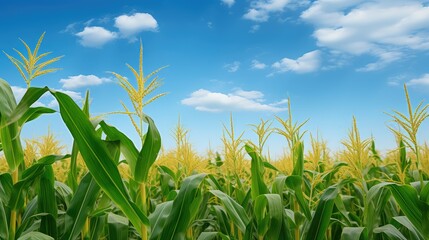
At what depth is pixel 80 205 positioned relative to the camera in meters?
3.25

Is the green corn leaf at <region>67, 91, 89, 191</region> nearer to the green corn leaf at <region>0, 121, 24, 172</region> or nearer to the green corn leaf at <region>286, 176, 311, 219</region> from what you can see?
the green corn leaf at <region>0, 121, 24, 172</region>

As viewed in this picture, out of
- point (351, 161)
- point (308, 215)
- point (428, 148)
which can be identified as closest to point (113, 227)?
point (308, 215)

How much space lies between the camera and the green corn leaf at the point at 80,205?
325 centimetres

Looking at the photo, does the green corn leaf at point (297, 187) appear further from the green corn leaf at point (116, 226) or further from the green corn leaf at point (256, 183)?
the green corn leaf at point (116, 226)

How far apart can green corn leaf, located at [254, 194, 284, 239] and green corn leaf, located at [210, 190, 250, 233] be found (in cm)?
14

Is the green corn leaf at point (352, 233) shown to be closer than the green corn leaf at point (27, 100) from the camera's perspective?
No

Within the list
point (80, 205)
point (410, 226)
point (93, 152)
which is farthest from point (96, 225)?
point (410, 226)

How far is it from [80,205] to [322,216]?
1.92m

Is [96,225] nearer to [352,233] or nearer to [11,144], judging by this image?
[11,144]

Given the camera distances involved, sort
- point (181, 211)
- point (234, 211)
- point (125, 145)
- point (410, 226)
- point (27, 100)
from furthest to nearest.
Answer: point (410, 226), point (234, 211), point (181, 211), point (125, 145), point (27, 100)

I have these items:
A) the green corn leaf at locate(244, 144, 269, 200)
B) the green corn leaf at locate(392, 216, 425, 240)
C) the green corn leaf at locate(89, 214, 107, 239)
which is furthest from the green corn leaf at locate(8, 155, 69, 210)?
the green corn leaf at locate(392, 216, 425, 240)

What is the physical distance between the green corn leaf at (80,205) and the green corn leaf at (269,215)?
130 centimetres

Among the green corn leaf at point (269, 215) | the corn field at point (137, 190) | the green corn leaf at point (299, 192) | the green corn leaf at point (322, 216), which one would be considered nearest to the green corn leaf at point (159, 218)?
the corn field at point (137, 190)

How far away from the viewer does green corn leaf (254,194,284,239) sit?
325 centimetres
